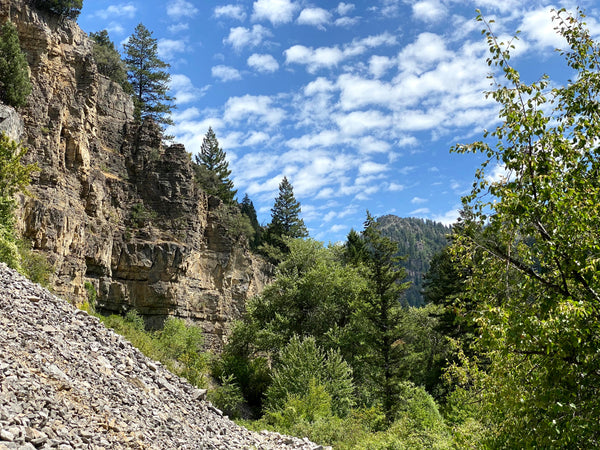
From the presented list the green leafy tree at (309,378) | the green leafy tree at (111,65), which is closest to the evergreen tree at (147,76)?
the green leafy tree at (111,65)

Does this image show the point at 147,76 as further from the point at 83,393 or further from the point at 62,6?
the point at 83,393

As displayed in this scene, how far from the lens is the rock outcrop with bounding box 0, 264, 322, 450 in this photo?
301 inches

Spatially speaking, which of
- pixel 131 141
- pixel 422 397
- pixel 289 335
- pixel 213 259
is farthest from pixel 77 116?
pixel 422 397

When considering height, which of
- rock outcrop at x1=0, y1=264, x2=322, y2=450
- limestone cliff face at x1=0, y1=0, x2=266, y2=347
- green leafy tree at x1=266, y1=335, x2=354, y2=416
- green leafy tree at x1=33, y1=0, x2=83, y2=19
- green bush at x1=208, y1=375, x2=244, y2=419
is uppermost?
green leafy tree at x1=33, y1=0, x2=83, y2=19

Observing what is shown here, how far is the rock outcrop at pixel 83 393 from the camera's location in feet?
25.1

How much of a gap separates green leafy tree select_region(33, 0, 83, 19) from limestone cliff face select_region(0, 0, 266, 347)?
66 centimetres

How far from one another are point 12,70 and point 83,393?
75.4 feet

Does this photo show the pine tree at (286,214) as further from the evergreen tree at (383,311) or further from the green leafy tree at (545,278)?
the green leafy tree at (545,278)

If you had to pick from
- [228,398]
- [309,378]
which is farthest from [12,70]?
[309,378]

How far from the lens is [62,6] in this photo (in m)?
30.6

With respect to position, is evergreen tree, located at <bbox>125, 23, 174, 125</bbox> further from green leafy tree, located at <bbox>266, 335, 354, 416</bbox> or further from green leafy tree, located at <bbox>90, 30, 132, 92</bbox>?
green leafy tree, located at <bbox>266, 335, 354, 416</bbox>

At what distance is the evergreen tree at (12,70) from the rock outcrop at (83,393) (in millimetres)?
15296

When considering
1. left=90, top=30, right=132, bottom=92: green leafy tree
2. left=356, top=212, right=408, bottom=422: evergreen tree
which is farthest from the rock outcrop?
left=90, top=30, right=132, bottom=92: green leafy tree

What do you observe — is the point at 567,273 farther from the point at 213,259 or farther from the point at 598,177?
the point at 213,259
